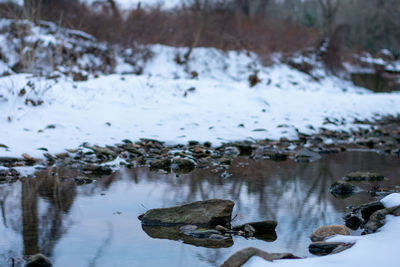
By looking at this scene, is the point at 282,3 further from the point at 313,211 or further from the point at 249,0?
the point at 313,211

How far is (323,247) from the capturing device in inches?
111

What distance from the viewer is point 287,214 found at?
3.72 m

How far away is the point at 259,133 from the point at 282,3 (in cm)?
4400

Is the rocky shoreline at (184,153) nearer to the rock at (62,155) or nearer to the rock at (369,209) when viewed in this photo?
the rock at (62,155)

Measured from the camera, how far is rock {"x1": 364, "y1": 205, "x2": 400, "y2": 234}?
3.15 m

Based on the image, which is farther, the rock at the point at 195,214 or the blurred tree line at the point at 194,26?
the blurred tree line at the point at 194,26

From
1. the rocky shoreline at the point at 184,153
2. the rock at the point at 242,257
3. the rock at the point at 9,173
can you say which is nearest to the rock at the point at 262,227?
the rock at the point at 242,257

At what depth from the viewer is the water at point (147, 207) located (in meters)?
2.82

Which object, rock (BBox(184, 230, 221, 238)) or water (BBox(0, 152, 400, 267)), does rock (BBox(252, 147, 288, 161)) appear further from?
rock (BBox(184, 230, 221, 238))

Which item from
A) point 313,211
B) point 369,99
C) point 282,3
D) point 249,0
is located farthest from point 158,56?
point 282,3

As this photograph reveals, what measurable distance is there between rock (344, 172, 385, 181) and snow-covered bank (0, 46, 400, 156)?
2570 millimetres

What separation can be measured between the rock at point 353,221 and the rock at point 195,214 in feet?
2.93

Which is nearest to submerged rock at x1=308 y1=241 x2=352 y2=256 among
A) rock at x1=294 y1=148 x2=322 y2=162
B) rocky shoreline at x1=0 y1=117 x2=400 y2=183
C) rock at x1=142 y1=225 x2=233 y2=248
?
rock at x1=142 y1=225 x2=233 y2=248

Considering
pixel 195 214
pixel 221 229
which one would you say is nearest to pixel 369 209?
pixel 221 229
